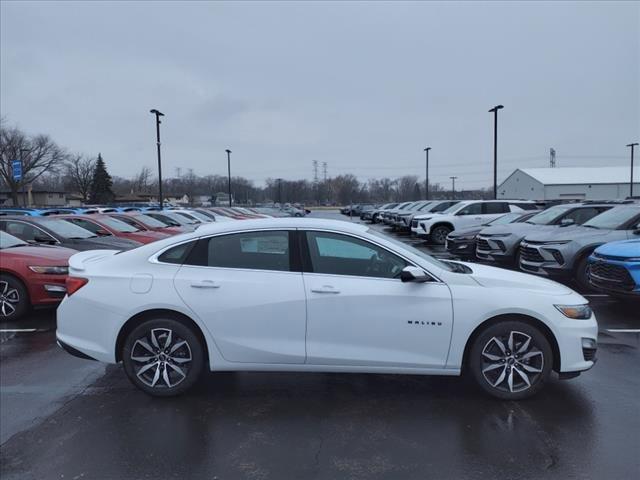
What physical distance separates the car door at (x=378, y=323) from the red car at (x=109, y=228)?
9519 mm

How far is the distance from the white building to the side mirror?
70.9m

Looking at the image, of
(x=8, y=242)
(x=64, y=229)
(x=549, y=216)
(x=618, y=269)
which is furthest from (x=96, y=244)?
(x=549, y=216)

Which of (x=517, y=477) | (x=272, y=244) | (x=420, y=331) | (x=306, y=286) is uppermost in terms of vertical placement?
(x=272, y=244)

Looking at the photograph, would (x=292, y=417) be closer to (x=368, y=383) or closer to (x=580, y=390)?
(x=368, y=383)

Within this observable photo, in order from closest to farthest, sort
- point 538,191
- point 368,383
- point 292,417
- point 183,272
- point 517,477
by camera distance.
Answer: point 517,477 < point 292,417 < point 183,272 < point 368,383 < point 538,191

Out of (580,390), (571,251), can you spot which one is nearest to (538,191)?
(571,251)

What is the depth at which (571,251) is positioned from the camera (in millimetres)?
8516

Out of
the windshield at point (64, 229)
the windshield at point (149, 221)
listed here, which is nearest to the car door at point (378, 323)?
the windshield at point (64, 229)

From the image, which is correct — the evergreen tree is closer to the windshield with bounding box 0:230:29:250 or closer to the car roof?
the windshield with bounding box 0:230:29:250

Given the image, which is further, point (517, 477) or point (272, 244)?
point (272, 244)

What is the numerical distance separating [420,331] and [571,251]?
6110mm

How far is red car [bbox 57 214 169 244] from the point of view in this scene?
12.4 meters

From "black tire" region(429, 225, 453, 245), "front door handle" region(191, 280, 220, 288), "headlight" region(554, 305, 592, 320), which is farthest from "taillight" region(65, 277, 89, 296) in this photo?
"black tire" region(429, 225, 453, 245)

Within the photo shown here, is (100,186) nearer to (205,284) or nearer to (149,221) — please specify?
(149,221)
